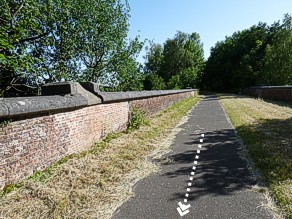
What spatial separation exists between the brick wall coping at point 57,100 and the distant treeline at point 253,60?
37504mm

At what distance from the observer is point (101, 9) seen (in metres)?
20.5

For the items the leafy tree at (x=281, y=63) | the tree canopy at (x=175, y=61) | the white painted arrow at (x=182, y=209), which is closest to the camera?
the white painted arrow at (x=182, y=209)

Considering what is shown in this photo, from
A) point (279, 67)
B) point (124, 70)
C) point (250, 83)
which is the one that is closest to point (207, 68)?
point (250, 83)

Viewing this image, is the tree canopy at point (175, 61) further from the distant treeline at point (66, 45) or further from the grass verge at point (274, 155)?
the grass verge at point (274, 155)

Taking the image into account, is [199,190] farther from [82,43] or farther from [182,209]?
[82,43]

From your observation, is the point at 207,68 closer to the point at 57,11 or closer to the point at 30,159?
the point at 57,11

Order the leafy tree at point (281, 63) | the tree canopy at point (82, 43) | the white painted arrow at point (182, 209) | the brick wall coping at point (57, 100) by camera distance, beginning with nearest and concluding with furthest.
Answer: the white painted arrow at point (182, 209) → the brick wall coping at point (57, 100) → the tree canopy at point (82, 43) → the leafy tree at point (281, 63)

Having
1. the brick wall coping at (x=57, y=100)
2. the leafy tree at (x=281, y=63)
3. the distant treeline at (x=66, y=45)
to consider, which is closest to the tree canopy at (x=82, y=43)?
the distant treeline at (x=66, y=45)

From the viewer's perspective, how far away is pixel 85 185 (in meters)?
4.39

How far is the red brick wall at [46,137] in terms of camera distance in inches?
166

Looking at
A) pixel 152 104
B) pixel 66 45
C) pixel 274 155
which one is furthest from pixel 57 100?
pixel 66 45

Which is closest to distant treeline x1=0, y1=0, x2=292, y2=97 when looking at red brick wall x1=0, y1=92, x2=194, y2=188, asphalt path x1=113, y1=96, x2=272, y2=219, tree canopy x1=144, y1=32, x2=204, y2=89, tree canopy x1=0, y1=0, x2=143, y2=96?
tree canopy x1=0, y1=0, x2=143, y2=96

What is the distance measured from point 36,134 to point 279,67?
41.9m

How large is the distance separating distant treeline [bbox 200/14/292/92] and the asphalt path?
38.3 m
